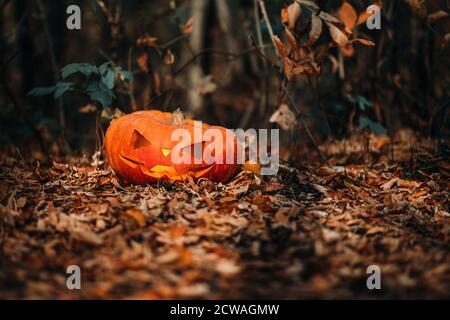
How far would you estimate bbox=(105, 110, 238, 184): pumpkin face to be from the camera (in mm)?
3658

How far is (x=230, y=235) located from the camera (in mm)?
2977

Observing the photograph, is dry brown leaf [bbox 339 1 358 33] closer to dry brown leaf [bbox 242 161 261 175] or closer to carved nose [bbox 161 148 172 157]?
dry brown leaf [bbox 242 161 261 175]

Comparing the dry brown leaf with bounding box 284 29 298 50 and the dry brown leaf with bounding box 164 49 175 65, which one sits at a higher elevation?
the dry brown leaf with bounding box 284 29 298 50

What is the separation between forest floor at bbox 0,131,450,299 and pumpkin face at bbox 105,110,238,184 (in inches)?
4.4

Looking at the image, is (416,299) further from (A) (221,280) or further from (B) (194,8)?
(B) (194,8)

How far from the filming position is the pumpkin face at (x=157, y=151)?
12.0 ft

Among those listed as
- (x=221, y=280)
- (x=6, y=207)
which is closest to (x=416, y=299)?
(x=221, y=280)

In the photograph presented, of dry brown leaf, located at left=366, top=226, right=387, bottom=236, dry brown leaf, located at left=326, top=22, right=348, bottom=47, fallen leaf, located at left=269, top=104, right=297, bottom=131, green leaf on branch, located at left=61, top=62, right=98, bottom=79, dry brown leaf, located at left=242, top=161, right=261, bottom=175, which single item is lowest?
dry brown leaf, located at left=366, top=226, right=387, bottom=236

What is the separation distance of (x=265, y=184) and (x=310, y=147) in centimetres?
188

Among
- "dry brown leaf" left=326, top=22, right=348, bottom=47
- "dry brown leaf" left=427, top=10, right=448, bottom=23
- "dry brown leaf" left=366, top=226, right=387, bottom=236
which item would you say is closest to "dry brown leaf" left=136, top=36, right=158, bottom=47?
"dry brown leaf" left=326, top=22, right=348, bottom=47

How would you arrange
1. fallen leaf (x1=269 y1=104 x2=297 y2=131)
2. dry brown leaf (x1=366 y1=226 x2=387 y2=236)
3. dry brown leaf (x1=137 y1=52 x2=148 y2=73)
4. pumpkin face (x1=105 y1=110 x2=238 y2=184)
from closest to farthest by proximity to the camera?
dry brown leaf (x1=366 y1=226 x2=387 y2=236)
pumpkin face (x1=105 y1=110 x2=238 y2=184)
fallen leaf (x1=269 y1=104 x2=297 y2=131)
dry brown leaf (x1=137 y1=52 x2=148 y2=73)

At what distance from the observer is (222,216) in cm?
317

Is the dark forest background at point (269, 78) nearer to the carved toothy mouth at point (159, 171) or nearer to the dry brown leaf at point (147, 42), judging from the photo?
the dry brown leaf at point (147, 42)

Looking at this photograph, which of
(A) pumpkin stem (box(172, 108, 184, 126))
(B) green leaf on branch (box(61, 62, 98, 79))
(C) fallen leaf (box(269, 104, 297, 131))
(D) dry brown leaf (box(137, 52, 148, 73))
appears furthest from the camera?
(D) dry brown leaf (box(137, 52, 148, 73))
